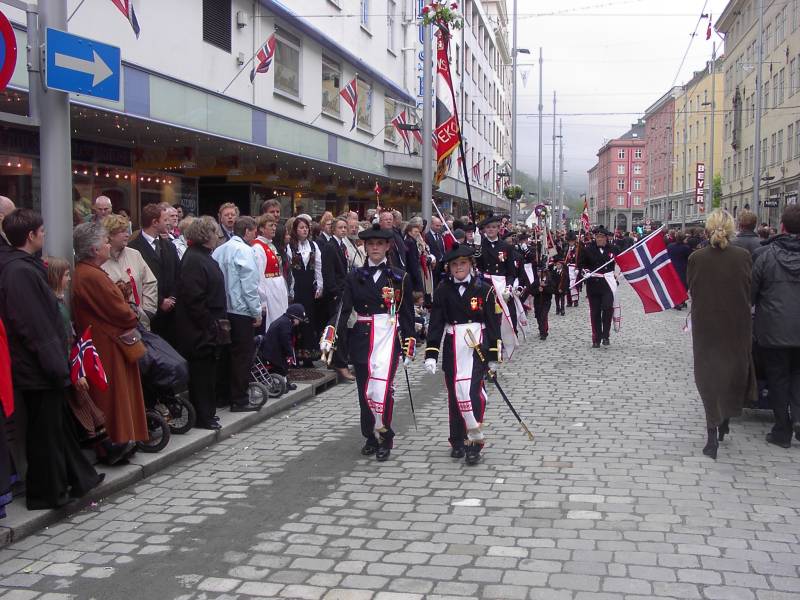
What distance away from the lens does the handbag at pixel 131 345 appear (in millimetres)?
6090

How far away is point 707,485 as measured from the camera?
602cm

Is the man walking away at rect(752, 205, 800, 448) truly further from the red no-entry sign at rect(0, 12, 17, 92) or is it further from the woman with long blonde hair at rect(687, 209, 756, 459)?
the red no-entry sign at rect(0, 12, 17, 92)

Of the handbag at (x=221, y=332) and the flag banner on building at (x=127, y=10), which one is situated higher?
the flag banner on building at (x=127, y=10)

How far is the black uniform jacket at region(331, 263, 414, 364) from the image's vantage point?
6.97 metres

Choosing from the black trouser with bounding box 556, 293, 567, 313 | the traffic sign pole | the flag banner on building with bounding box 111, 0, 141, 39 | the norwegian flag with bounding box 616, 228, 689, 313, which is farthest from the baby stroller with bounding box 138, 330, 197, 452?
the black trouser with bounding box 556, 293, 567, 313

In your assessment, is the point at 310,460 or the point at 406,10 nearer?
the point at 310,460


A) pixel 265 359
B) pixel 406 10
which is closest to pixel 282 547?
pixel 265 359

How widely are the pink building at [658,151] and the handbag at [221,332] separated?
88.0m

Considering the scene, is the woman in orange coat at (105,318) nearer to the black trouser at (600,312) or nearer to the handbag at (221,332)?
the handbag at (221,332)

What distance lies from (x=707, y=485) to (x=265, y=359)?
497 cm

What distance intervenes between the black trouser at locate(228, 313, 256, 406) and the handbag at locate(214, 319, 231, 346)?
538 millimetres

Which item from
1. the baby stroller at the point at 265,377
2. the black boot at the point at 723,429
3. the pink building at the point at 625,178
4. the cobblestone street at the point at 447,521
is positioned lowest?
the cobblestone street at the point at 447,521

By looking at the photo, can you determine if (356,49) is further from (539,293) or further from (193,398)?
(193,398)

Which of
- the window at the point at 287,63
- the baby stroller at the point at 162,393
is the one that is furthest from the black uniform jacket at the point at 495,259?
the window at the point at 287,63
